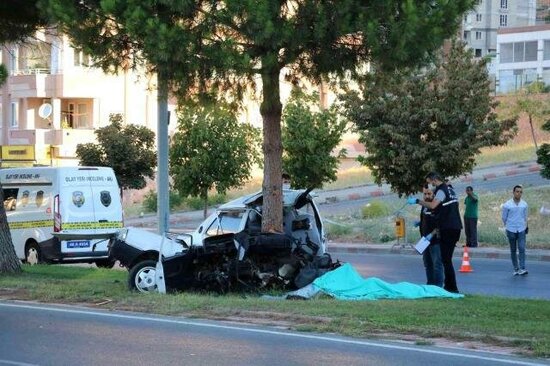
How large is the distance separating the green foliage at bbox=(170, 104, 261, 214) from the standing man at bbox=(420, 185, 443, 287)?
20.3 metres

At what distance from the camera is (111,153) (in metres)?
39.3

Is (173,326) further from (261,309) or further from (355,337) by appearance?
(355,337)

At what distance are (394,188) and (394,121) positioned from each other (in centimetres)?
235

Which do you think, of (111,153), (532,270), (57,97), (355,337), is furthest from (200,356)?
(57,97)

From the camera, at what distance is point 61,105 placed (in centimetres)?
5109

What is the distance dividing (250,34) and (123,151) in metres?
26.1

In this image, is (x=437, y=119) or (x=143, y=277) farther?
(x=437, y=119)

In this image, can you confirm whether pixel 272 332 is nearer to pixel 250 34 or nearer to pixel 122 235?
pixel 250 34

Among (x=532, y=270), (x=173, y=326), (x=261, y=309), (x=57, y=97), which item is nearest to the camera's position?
(x=173, y=326)

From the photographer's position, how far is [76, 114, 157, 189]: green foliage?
129ft

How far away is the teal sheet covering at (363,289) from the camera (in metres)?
14.4

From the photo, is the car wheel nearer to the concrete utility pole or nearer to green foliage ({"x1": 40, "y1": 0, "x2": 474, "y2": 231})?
green foliage ({"x1": 40, "y1": 0, "x2": 474, "y2": 231})

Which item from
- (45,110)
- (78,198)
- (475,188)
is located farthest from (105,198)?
(475,188)

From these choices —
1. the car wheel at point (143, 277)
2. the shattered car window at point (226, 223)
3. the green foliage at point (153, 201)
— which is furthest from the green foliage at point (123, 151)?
the car wheel at point (143, 277)
